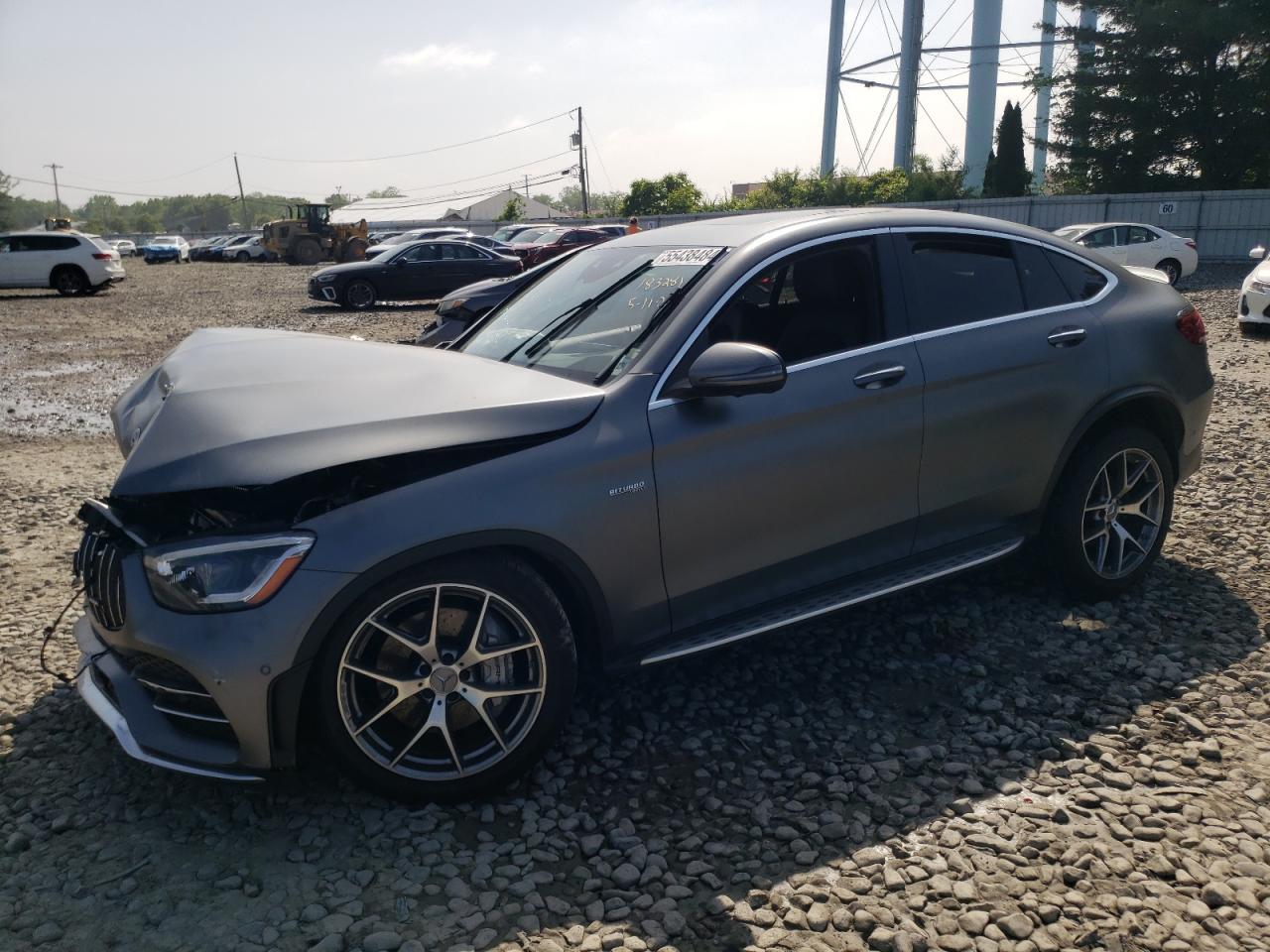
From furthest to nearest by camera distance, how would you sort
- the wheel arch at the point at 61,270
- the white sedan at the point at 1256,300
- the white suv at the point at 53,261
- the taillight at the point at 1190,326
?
the wheel arch at the point at 61,270, the white suv at the point at 53,261, the white sedan at the point at 1256,300, the taillight at the point at 1190,326

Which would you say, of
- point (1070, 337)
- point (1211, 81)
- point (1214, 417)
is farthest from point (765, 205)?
point (1070, 337)

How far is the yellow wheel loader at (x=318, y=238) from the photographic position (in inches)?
1665

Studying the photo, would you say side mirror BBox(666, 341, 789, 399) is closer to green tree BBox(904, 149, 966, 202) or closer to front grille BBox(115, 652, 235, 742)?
front grille BBox(115, 652, 235, 742)

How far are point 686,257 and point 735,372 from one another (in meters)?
0.82

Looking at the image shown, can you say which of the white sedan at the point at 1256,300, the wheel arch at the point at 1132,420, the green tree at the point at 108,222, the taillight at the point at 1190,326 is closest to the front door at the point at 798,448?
the wheel arch at the point at 1132,420

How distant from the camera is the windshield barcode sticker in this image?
3658 millimetres

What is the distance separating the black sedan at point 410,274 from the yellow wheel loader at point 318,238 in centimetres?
2154

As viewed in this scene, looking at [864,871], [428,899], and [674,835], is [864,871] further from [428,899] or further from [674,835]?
[428,899]

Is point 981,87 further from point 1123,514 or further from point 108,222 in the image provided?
point 108,222

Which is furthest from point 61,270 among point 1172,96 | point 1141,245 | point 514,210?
point 514,210

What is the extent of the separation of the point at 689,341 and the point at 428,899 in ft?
6.28

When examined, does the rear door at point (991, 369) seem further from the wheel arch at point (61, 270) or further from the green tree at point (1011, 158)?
the green tree at point (1011, 158)

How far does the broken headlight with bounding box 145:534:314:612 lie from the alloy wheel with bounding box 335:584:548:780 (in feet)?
0.92

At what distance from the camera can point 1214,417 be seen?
8.02 metres
